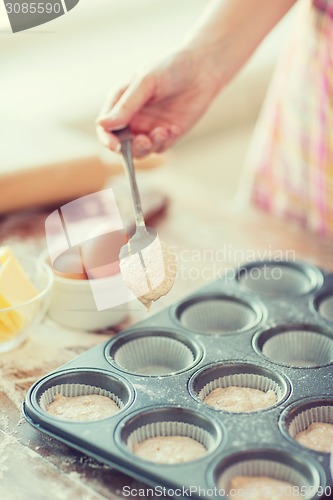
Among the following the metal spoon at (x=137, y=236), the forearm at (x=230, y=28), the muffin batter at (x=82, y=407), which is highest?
the forearm at (x=230, y=28)

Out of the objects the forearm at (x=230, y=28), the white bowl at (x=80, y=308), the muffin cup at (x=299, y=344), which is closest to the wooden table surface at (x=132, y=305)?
the white bowl at (x=80, y=308)

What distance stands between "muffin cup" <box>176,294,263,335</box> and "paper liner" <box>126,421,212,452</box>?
1.00 feet

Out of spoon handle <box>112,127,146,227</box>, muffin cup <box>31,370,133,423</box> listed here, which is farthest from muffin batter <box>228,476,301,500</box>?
spoon handle <box>112,127,146,227</box>

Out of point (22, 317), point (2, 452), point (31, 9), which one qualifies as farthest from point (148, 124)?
point (2, 452)

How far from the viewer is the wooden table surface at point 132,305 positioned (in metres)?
1.01

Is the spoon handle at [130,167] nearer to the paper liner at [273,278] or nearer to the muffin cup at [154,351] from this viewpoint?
the muffin cup at [154,351]

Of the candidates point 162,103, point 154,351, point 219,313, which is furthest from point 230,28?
point 154,351

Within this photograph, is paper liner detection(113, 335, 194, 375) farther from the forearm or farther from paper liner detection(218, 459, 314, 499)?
the forearm

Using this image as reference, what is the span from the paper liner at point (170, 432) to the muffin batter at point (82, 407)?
6 cm

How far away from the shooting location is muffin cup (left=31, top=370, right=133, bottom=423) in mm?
1151

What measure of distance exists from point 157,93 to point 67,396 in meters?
0.68

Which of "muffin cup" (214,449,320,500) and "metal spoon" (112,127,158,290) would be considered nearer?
"muffin cup" (214,449,320,500)

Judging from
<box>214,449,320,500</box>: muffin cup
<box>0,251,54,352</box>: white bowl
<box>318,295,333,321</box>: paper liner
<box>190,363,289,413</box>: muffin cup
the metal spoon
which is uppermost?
the metal spoon

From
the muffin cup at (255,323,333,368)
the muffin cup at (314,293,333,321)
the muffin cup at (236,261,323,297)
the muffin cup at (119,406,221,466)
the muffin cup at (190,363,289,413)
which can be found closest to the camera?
the muffin cup at (119,406,221,466)
